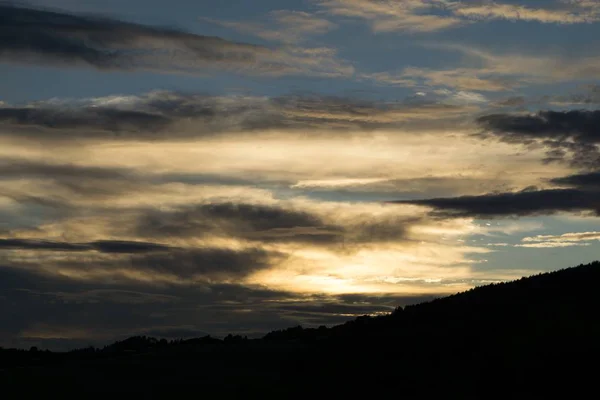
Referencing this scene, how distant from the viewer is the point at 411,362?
2755cm

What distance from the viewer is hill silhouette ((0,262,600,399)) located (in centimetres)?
2464

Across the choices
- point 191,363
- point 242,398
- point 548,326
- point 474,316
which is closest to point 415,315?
point 474,316

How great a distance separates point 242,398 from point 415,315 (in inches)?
553

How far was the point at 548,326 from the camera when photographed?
28219 mm

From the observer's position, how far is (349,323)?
4216 cm

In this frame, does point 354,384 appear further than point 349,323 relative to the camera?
No

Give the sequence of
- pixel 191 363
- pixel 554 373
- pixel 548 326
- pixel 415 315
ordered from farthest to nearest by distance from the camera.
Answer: pixel 415 315 → pixel 191 363 → pixel 548 326 → pixel 554 373

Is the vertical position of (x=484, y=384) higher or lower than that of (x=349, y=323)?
lower

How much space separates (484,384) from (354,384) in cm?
442

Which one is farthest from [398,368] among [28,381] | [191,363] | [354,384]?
[28,381]

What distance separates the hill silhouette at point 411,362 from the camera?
2464 cm

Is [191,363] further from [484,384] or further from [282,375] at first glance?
[484,384]

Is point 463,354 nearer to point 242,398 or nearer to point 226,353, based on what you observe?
point 242,398

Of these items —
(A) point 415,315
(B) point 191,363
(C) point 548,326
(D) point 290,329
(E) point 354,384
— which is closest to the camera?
(E) point 354,384
